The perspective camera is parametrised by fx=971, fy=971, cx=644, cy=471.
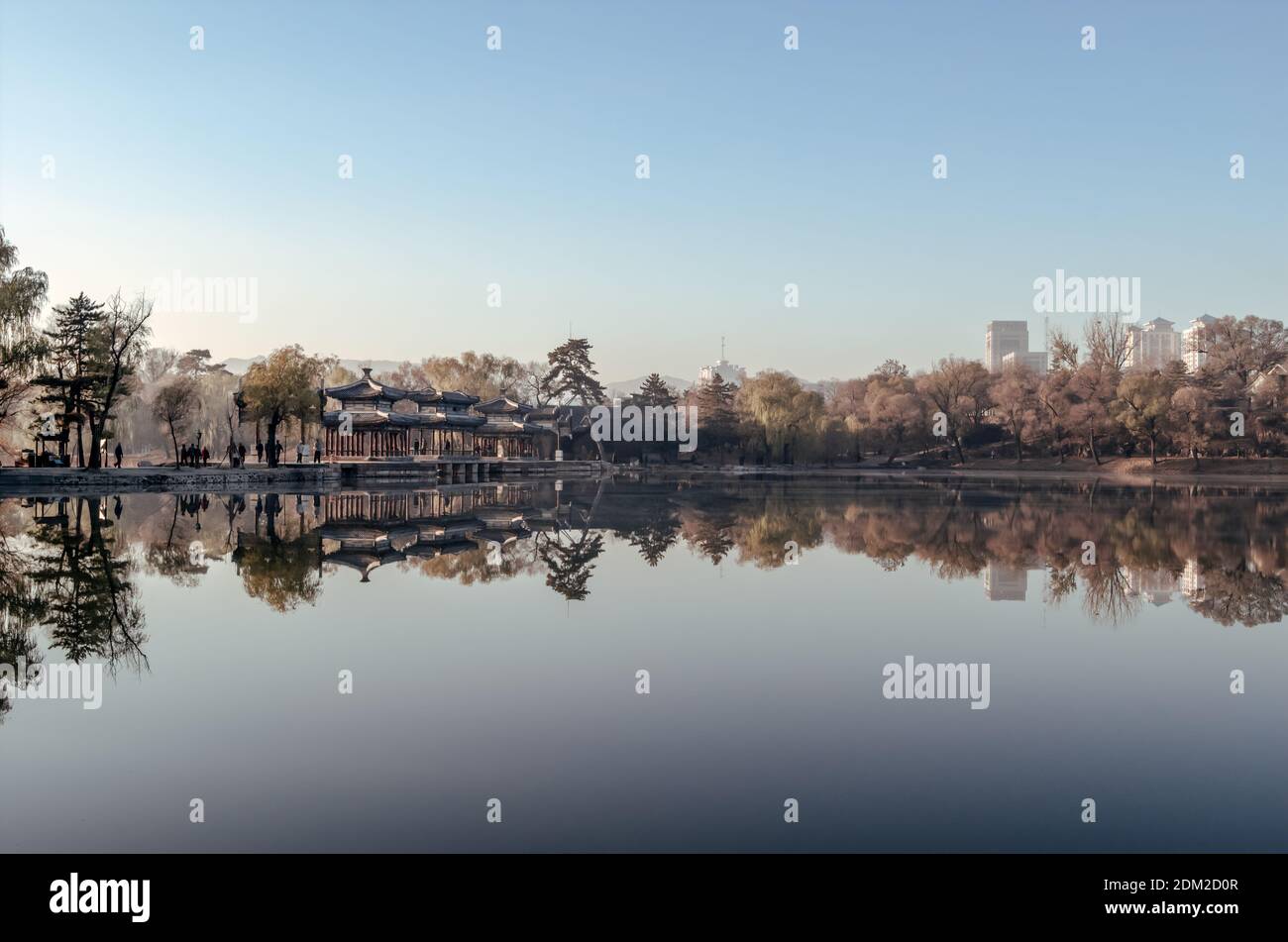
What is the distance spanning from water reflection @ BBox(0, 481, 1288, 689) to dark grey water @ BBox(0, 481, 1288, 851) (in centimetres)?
15

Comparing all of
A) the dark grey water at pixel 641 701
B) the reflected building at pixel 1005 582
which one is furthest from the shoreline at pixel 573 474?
the reflected building at pixel 1005 582

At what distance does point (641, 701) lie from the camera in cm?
808

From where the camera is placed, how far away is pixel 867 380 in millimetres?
89875

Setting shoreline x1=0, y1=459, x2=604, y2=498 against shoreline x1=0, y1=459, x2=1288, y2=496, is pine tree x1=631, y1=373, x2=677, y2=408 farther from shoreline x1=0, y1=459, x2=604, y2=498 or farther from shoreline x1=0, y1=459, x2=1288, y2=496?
shoreline x1=0, y1=459, x2=604, y2=498

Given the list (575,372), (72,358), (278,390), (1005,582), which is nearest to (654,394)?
(575,372)

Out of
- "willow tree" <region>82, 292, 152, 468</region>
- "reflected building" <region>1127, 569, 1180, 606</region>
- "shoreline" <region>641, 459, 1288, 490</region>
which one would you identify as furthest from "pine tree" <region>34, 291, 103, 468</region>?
"reflected building" <region>1127, 569, 1180, 606</region>

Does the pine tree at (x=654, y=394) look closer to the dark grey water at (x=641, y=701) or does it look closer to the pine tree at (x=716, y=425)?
the pine tree at (x=716, y=425)

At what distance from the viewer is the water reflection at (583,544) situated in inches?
513

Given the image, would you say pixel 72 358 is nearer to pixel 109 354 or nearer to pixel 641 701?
pixel 109 354

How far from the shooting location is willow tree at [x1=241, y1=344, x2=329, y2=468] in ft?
152

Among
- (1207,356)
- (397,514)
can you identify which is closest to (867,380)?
(1207,356)

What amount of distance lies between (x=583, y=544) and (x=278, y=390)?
3025cm
